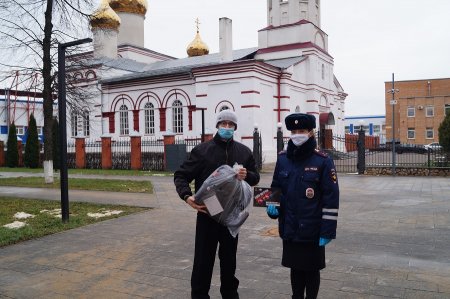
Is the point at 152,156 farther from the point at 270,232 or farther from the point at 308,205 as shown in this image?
the point at 308,205

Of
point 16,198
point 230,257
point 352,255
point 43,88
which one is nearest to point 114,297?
point 230,257

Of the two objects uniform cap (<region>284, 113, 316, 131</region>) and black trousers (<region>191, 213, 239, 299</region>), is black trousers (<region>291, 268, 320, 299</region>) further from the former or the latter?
uniform cap (<region>284, 113, 316, 131</region>)

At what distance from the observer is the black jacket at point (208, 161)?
4074mm

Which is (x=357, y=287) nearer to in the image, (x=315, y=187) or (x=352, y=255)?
(x=352, y=255)

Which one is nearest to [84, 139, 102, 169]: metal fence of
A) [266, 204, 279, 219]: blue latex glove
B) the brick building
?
[266, 204, 279, 219]: blue latex glove

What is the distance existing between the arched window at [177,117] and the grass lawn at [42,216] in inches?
726

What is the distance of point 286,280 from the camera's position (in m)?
4.84

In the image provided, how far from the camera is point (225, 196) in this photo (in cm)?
389

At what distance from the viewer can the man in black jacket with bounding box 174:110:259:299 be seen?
13.3ft

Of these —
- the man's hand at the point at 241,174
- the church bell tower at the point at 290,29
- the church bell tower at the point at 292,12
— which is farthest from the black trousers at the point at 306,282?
the church bell tower at the point at 292,12

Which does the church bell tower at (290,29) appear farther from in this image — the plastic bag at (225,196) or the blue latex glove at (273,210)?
the blue latex glove at (273,210)

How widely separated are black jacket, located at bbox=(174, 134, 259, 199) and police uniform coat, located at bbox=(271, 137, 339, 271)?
61cm

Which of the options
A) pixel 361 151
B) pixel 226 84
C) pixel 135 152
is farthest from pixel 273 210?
pixel 226 84

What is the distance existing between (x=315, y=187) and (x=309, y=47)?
29.4 meters
